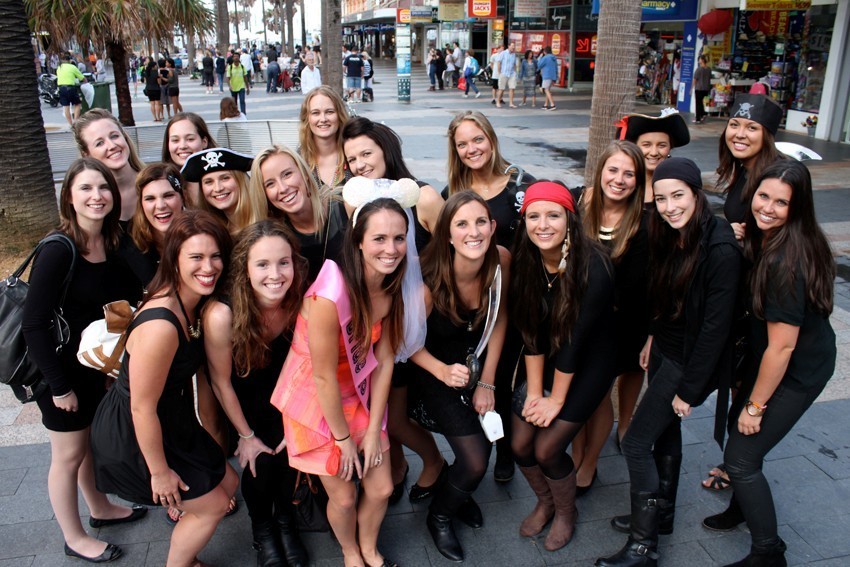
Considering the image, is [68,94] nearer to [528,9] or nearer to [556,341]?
[528,9]

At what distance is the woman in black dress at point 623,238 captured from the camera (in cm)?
326

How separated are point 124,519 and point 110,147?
206 centimetres

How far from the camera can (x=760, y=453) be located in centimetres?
285

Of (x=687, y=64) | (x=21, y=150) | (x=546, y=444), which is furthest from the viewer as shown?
(x=687, y=64)

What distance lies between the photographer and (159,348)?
2.49 metres

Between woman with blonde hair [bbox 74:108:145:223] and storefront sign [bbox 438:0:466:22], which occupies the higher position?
storefront sign [bbox 438:0:466:22]

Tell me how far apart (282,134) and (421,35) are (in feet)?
129

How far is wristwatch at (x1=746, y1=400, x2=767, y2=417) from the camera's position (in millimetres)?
2773

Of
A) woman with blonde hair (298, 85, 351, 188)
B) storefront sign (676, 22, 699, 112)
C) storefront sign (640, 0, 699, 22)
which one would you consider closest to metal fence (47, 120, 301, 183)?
woman with blonde hair (298, 85, 351, 188)

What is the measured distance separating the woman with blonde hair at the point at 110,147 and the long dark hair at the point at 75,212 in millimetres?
596

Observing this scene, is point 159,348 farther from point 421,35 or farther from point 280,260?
point 421,35

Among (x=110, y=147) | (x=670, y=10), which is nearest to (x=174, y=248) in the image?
(x=110, y=147)

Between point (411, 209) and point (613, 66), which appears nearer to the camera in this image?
point (411, 209)

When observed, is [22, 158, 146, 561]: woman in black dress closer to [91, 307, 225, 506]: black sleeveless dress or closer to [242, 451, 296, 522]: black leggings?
[91, 307, 225, 506]: black sleeveless dress
